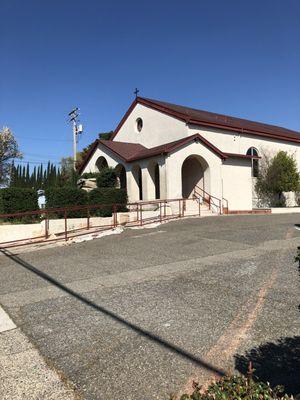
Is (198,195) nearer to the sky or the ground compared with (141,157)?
nearer to the ground

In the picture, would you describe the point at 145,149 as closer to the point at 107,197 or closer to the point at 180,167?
the point at 180,167

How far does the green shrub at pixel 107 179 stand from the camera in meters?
27.1

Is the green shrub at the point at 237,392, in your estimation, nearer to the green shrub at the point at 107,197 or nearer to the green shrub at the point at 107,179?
the green shrub at the point at 107,197

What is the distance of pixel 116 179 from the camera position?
91.0 ft

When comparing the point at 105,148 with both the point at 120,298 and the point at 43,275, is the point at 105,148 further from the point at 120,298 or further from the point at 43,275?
the point at 120,298

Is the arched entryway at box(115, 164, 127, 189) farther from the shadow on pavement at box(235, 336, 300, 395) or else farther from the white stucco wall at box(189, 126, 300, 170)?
the shadow on pavement at box(235, 336, 300, 395)

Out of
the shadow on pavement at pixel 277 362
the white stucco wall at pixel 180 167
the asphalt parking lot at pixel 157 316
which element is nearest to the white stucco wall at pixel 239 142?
the white stucco wall at pixel 180 167

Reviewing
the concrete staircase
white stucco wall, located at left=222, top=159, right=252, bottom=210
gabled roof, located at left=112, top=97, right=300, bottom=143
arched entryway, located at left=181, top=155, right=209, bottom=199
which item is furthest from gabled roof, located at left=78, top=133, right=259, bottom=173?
the concrete staircase

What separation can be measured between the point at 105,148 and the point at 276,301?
2476 centimetres

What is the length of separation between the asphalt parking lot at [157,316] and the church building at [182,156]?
1399cm

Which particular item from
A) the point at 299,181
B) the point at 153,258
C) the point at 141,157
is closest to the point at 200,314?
the point at 153,258

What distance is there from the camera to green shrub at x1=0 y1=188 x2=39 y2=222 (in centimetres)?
1859

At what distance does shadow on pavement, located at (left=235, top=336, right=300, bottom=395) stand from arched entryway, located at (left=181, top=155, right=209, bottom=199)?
21354mm

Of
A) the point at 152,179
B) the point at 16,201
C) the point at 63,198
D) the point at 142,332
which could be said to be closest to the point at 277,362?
the point at 142,332
